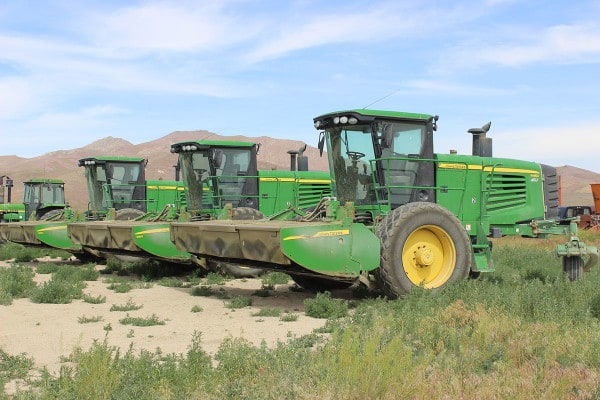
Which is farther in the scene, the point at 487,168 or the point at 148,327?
the point at 487,168

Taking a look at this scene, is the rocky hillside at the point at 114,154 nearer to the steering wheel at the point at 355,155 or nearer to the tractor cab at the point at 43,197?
the tractor cab at the point at 43,197

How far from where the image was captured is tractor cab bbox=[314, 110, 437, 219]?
9414mm

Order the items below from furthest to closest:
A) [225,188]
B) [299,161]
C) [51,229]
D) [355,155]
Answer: [299,161], [51,229], [225,188], [355,155]

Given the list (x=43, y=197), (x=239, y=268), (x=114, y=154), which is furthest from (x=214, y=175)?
(x=114, y=154)

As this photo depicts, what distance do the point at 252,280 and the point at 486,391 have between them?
7886mm

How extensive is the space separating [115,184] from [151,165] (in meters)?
69.5

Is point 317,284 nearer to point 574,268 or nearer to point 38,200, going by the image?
point 574,268

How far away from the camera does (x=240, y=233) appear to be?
28.7ft

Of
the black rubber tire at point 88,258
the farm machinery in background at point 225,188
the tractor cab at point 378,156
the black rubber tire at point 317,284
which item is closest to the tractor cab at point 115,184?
the black rubber tire at point 88,258

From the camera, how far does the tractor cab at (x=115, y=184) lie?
57.4 feet

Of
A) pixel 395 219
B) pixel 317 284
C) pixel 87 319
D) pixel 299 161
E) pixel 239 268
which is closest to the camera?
pixel 87 319

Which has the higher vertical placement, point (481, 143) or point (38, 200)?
point (481, 143)

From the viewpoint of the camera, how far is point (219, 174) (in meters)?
14.3

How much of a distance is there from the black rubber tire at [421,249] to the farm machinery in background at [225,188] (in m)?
4.58
